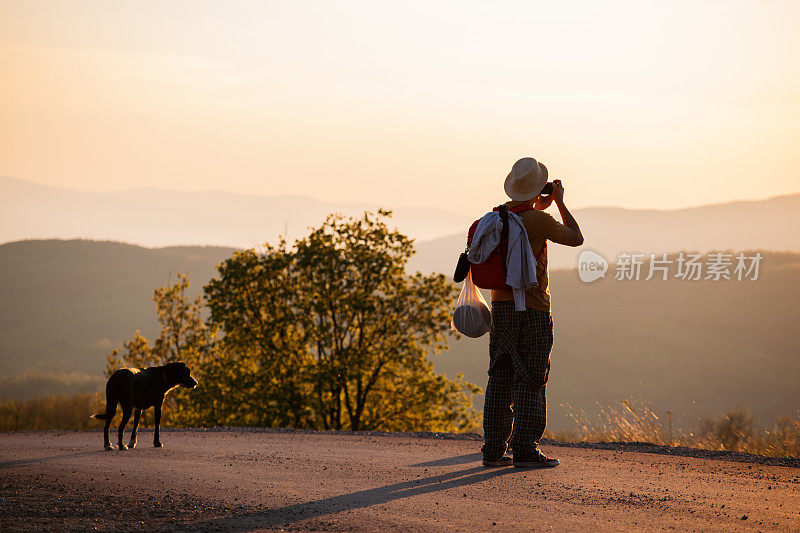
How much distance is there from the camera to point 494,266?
317 inches

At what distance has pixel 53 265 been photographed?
12469 cm

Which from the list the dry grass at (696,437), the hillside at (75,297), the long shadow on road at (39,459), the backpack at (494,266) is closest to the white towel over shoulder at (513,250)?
the backpack at (494,266)

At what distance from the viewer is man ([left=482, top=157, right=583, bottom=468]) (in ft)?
26.4

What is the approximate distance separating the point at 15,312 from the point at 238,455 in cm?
11090

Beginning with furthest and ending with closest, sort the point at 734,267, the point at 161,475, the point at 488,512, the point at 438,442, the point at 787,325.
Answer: the point at 734,267 < the point at 787,325 < the point at 438,442 < the point at 161,475 < the point at 488,512

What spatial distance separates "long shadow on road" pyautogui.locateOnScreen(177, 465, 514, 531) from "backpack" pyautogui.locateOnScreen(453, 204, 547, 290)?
184 cm

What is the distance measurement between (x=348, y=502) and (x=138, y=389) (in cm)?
527

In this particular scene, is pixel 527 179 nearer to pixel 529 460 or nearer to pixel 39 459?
pixel 529 460

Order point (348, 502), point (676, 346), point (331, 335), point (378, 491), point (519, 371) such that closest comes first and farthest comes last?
1. point (348, 502)
2. point (378, 491)
3. point (519, 371)
4. point (331, 335)
5. point (676, 346)

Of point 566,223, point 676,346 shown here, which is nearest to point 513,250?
point 566,223

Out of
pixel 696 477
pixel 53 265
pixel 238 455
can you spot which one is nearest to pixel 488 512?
pixel 696 477

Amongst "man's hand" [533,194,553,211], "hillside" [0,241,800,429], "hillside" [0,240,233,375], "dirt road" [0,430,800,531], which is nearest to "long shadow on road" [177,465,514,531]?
"dirt road" [0,430,800,531]

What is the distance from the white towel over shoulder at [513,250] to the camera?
25.6ft

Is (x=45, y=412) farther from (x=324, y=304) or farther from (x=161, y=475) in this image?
(x=161, y=475)
